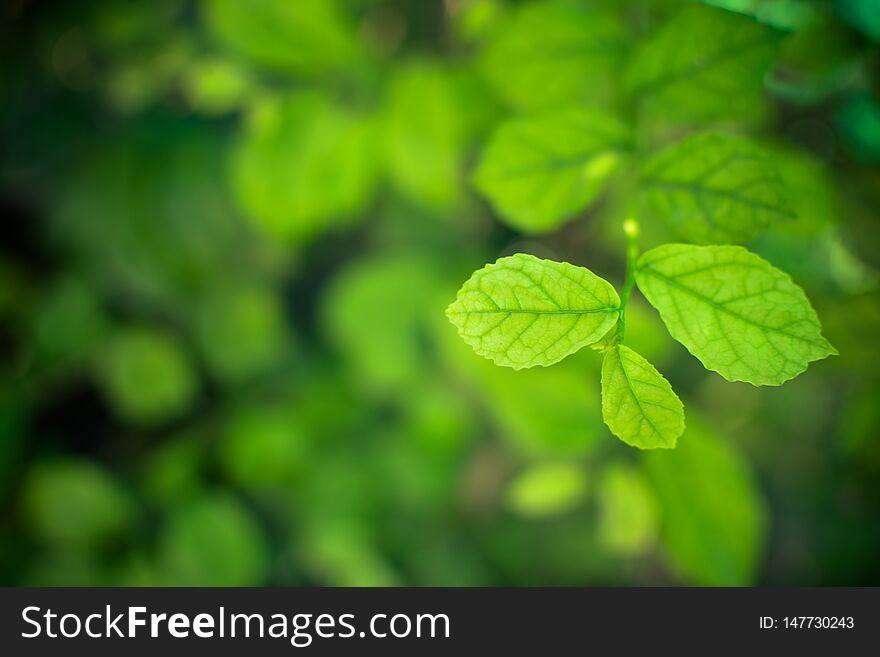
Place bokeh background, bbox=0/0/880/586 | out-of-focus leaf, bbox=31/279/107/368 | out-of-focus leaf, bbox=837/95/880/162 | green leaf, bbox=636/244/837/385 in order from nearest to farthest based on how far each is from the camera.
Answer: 1. green leaf, bbox=636/244/837/385
2. out-of-focus leaf, bbox=837/95/880/162
3. bokeh background, bbox=0/0/880/586
4. out-of-focus leaf, bbox=31/279/107/368

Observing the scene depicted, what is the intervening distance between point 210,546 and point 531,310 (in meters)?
1.02

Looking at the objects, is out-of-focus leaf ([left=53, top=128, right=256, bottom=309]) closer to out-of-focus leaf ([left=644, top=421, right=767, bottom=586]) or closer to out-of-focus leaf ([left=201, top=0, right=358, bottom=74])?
out-of-focus leaf ([left=201, top=0, right=358, bottom=74])

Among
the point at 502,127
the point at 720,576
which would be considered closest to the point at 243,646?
the point at 720,576

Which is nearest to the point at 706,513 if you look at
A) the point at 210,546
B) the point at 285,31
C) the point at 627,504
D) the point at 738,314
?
the point at 627,504

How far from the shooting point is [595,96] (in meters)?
0.92

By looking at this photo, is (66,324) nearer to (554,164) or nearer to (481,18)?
(481,18)

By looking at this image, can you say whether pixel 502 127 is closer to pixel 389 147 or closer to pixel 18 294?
pixel 389 147

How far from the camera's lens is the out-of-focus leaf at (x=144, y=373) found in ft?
4.27

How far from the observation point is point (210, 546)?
1.21 meters

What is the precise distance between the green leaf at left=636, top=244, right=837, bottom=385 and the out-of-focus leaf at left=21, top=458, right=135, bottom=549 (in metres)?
1.18

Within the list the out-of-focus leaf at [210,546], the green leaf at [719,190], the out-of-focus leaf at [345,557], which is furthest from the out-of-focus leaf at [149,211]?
the green leaf at [719,190]

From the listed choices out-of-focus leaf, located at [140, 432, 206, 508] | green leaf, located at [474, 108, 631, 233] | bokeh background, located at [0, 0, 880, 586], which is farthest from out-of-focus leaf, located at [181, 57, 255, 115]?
out-of-focus leaf, located at [140, 432, 206, 508]

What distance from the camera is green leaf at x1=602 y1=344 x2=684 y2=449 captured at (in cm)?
40

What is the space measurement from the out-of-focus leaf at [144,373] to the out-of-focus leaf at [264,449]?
5.6 inches
